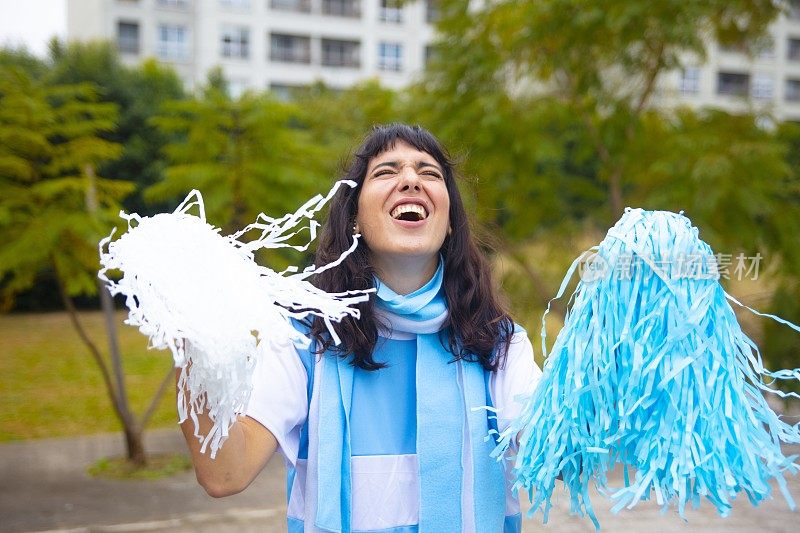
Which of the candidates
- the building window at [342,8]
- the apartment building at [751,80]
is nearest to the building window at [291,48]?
the building window at [342,8]

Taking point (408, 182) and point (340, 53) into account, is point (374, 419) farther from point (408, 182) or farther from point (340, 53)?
point (340, 53)

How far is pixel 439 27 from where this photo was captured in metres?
6.18

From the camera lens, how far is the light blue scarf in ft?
5.14

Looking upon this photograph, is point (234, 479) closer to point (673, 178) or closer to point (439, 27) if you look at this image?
point (673, 178)

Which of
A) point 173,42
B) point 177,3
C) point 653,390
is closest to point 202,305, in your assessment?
point 653,390

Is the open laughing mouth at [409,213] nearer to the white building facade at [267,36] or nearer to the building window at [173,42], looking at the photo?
the white building facade at [267,36]

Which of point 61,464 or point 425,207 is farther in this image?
point 61,464

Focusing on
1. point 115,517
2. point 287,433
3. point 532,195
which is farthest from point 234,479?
point 532,195

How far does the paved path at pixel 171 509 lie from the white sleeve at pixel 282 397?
3.33 metres

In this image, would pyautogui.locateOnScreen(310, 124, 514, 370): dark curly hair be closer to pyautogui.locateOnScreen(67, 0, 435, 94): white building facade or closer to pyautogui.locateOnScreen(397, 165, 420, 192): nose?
pyautogui.locateOnScreen(397, 165, 420, 192): nose

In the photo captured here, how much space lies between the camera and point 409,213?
5.62 ft

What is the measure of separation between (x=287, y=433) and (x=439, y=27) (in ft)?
16.7

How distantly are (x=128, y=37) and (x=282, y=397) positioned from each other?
98.2ft

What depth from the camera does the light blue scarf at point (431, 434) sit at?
1565 millimetres
